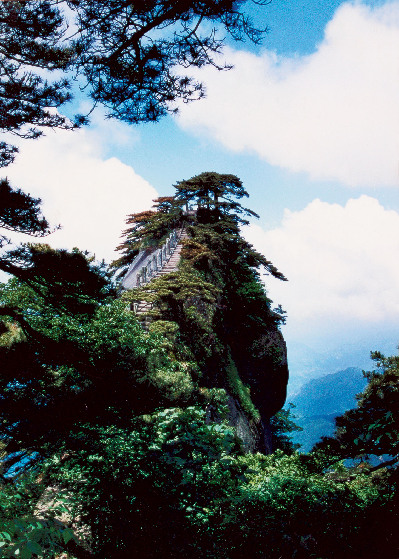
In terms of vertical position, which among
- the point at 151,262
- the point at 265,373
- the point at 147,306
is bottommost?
the point at 147,306

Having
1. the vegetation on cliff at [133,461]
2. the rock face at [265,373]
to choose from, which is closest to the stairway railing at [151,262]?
the rock face at [265,373]

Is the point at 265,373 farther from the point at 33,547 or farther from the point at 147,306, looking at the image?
the point at 33,547

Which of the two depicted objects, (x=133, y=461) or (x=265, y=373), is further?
(x=265, y=373)

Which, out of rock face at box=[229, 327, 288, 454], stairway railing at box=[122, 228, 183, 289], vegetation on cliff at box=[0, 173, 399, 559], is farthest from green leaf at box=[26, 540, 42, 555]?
rock face at box=[229, 327, 288, 454]

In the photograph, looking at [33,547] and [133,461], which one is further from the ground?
[133,461]

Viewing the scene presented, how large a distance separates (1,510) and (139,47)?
5429 mm

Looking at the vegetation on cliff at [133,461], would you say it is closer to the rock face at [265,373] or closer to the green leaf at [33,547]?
the green leaf at [33,547]

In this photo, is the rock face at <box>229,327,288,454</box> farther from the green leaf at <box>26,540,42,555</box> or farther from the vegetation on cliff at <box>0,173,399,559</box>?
the green leaf at <box>26,540,42,555</box>

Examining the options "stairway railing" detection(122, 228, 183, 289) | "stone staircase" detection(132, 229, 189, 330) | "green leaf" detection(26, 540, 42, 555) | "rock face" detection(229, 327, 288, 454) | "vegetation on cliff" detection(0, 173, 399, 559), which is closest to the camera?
"green leaf" detection(26, 540, 42, 555)

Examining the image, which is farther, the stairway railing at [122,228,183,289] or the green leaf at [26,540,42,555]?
the stairway railing at [122,228,183,289]

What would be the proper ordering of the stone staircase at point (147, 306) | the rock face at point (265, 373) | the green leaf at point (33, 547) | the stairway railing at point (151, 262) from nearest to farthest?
the green leaf at point (33, 547) < the stone staircase at point (147, 306) < the stairway railing at point (151, 262) < the rock face at point (265, 373)

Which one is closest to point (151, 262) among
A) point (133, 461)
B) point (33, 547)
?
point (133, 461)

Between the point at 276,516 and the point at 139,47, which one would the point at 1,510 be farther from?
the point at 139,47

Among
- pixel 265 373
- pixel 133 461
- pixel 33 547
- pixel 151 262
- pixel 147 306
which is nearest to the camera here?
pixel 33 547
